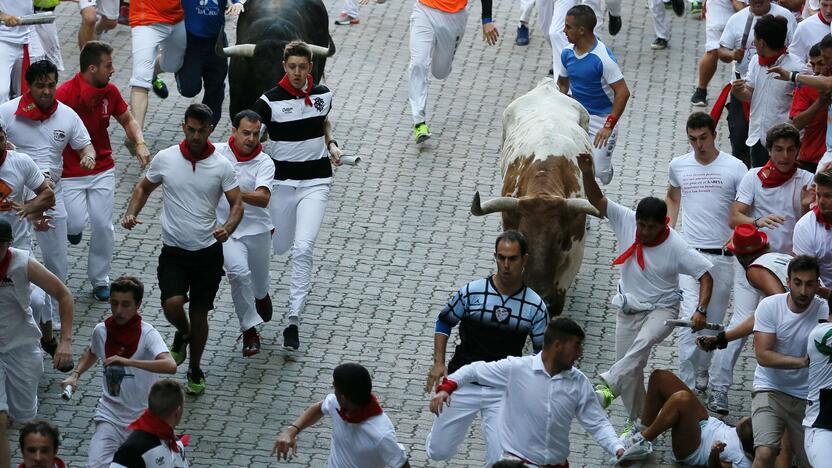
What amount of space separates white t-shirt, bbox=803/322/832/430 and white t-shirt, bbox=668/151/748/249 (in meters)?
2.15

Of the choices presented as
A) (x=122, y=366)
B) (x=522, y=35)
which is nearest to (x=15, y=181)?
(x=122, y=366)

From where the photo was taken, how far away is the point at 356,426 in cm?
891

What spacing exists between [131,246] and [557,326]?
20.2ft

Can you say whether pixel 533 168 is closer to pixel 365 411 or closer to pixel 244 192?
pixel 244 192

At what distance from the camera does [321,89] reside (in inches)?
499

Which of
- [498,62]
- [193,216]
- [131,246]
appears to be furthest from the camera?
[498,62]

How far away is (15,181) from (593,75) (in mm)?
5641

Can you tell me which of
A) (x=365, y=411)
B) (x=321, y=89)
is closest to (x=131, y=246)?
(x=321, y=89)

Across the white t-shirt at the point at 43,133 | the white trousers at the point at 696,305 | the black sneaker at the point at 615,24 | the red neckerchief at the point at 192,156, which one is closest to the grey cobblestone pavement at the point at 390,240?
the black sneaker at the point at 615,24

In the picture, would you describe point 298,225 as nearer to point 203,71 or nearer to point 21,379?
point 21,379

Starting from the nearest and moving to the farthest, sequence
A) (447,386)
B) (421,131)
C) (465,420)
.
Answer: (447,386) < (465,420) < (421,131)

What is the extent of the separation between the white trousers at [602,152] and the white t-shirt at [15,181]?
5107 mm

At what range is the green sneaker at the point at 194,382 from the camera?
457 inches

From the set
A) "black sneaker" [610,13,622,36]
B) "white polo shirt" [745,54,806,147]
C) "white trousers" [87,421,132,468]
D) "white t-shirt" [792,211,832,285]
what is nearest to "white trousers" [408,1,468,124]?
"black sneaker" [610,13,622,36]
